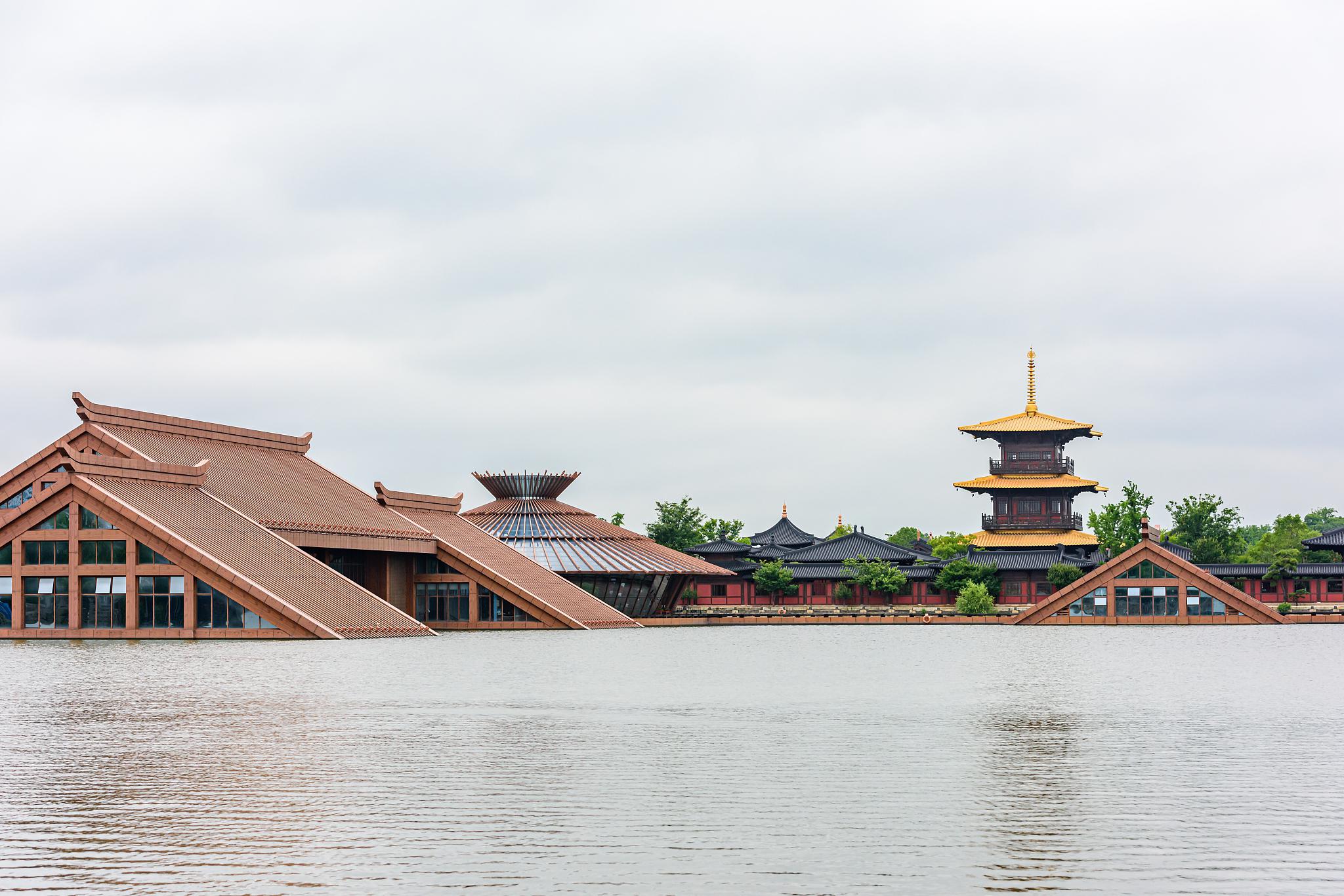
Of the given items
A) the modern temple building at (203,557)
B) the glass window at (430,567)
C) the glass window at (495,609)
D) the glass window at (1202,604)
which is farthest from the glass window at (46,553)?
the glass window at (1202,604)

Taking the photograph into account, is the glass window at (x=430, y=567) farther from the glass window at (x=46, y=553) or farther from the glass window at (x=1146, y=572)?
the glass window at (x=1146, y=572)

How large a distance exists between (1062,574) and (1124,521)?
32.5 feet

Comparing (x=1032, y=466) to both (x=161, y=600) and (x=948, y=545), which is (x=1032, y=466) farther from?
(x=161, y=600)

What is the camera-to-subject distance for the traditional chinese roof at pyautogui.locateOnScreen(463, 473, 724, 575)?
77062mm

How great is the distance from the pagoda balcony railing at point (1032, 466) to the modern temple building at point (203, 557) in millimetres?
40554

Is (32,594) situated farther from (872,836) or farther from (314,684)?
(872,836)

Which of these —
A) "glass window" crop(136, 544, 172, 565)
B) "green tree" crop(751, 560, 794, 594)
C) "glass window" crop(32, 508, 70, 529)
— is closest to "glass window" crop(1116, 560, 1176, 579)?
"green tree" crop(751, 560, 794, 594)

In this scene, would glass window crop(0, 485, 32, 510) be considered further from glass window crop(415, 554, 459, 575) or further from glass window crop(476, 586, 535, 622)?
glass window crop(476, 586, 535, 622)

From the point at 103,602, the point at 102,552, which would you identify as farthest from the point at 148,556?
the point at 103,602

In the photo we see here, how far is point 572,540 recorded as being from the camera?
263ft

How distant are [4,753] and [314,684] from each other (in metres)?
11.3

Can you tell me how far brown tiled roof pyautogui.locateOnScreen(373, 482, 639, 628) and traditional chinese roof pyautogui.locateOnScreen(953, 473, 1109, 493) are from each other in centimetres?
3143

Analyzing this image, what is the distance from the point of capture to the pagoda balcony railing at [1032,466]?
98250 mm

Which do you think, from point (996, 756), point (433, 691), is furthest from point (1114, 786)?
point (433, 691)
